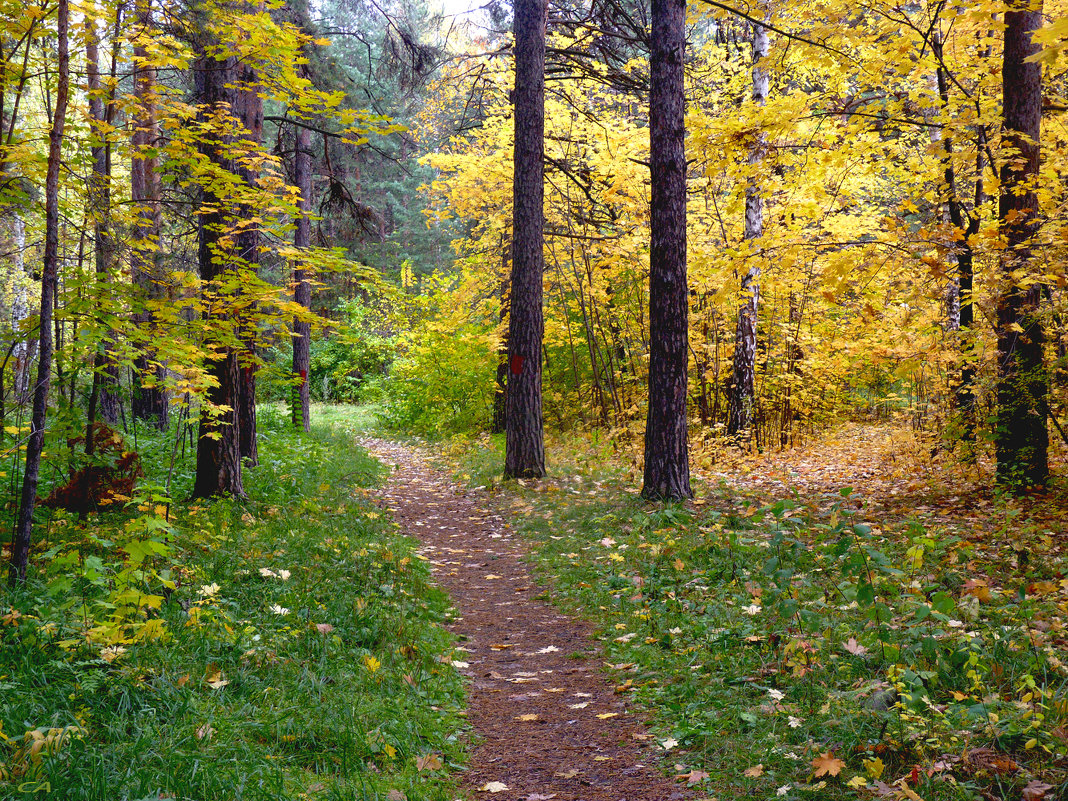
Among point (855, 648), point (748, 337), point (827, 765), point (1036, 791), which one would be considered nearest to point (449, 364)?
point (748, 337)

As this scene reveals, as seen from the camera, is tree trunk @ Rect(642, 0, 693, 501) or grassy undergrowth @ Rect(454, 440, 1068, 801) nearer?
grassy undergrowth @ Rect(454, 440, 1068, 801)

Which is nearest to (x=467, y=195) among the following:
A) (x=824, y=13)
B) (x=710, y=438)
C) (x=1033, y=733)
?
(x=710, y=438)

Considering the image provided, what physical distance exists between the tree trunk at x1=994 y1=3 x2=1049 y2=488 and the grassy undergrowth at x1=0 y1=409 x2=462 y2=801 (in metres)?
6.13

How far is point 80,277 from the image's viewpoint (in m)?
5.12

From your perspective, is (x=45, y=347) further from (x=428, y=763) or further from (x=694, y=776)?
(x=694, y=776)

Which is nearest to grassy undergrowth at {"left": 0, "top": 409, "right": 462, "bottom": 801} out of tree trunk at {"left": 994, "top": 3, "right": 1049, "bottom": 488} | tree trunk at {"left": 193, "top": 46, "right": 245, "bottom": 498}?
tree trunk at {"left": 193, "top": 46, "right": 245, "bottom": 498}

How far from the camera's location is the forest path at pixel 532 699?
11.0ft

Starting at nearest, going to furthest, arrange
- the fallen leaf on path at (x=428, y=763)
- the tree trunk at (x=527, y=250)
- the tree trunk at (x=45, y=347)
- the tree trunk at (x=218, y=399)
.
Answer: the fallen leaf on path at (x=428, y=763)
the tree trunk at (x=45, y=347)
the tree trunk at (x=218, y=399)
the tree trunk at (x=527, y=250)

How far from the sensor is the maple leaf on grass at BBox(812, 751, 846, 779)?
2814 mm

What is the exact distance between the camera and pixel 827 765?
112 inches

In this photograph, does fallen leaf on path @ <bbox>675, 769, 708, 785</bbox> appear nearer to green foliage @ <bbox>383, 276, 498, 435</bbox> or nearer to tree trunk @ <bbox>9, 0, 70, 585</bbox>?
tree trunk @ <bbox>9, 0, 70, 585</bbox>

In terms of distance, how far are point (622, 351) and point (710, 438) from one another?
13.1 feet

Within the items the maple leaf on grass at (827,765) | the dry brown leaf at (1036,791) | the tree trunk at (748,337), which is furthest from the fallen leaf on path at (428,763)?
the tree trunk at (748,337)

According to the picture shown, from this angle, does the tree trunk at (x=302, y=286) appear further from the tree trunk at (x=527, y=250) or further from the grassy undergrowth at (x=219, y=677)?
the grassy undergrowth at (x=219, y=677)
